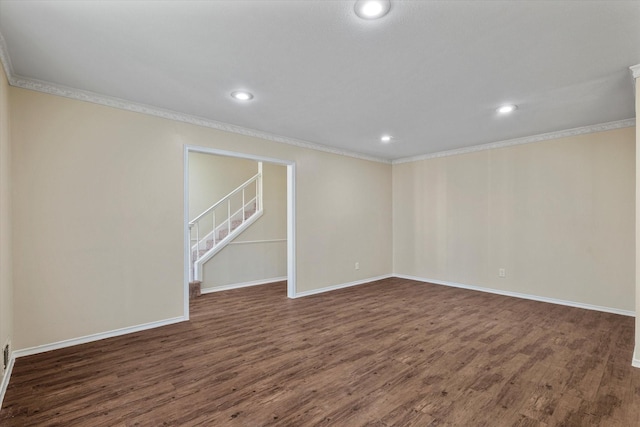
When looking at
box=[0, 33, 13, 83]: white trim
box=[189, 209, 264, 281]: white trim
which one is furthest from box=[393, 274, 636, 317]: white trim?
box=[0, 33, 13, 83]: white trim

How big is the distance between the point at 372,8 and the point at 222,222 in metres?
5.75

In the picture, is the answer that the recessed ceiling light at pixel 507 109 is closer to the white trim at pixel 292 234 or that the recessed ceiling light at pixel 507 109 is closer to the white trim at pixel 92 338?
the white trim at pixel 292 234

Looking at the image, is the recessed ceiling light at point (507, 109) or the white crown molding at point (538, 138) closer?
the recessed ceiling light at point (507, 109)

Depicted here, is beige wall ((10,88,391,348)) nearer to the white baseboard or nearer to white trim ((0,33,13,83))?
white trim ((0,33,13,83))

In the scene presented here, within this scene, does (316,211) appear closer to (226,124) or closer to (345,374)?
(226,124)

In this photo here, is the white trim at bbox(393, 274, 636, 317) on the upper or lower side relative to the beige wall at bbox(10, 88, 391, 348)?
lower

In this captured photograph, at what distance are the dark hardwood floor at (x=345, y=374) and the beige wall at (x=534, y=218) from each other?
2.29 ft

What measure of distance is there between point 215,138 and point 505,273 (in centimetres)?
490

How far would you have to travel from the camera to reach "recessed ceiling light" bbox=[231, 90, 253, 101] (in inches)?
123

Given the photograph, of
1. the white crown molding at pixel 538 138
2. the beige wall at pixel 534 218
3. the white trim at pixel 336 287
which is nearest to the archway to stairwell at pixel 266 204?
the white trim at pixel 336 287

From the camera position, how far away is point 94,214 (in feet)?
10.5

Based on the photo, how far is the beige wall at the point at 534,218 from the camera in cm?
412

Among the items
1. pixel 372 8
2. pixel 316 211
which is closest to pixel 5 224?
pixel 372 8

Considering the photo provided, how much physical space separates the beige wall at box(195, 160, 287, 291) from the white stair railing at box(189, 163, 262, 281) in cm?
12
